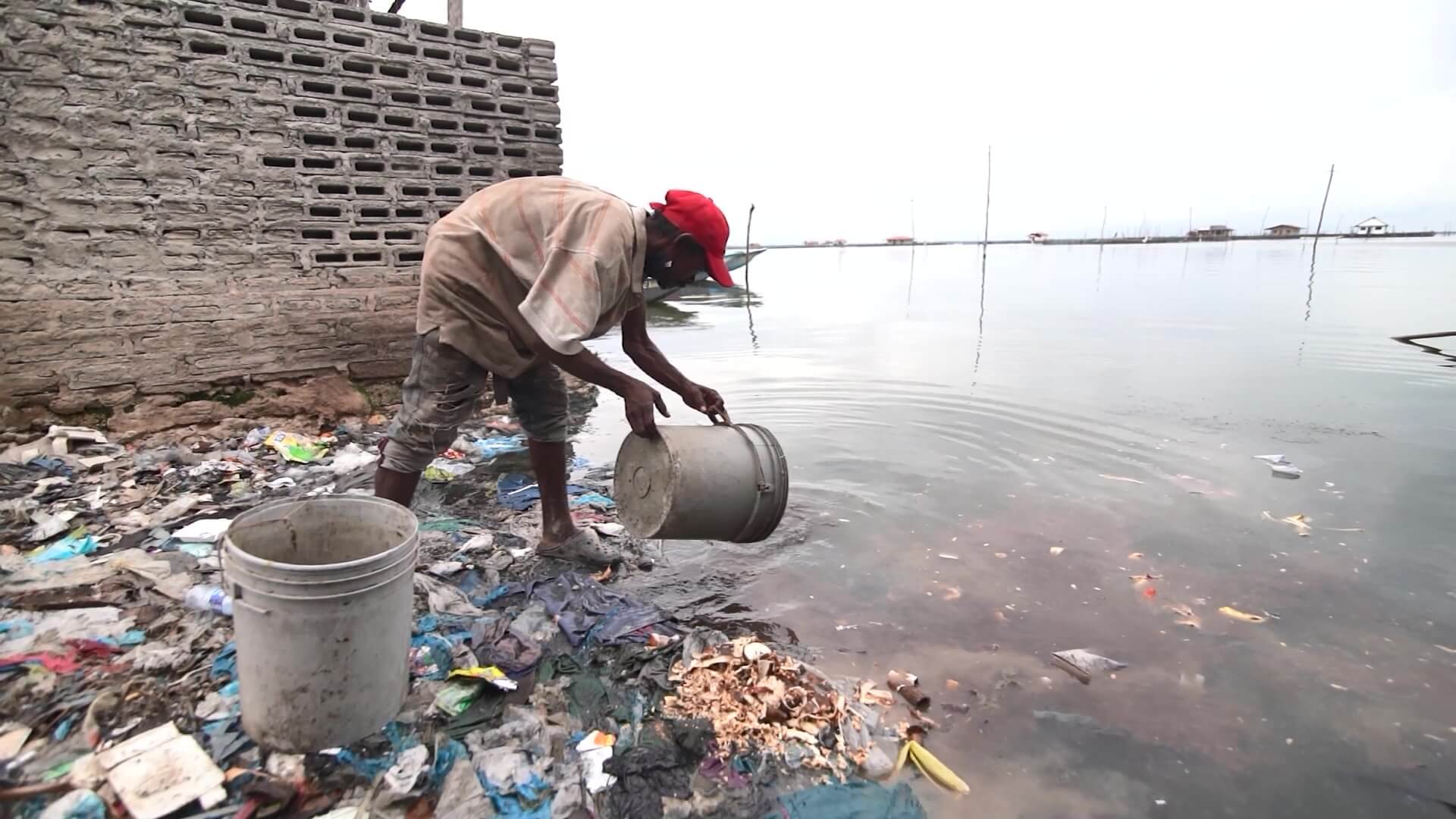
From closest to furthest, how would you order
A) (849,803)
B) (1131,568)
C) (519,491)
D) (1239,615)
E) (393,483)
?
(849,803), (393,483), (1239,615), (1131,568), (519,491)

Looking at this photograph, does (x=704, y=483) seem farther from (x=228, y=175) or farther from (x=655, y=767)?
(x=228, y=175)

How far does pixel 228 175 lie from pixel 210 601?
10.4ft

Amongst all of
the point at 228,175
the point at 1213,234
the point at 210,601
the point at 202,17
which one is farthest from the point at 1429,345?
the point at 1213,234

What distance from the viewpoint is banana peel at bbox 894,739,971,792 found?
2.14 m

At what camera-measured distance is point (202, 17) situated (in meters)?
4.35

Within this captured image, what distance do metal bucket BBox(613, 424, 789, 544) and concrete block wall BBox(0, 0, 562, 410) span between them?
10.7 ft

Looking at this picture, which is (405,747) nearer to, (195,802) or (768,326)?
(195,802)

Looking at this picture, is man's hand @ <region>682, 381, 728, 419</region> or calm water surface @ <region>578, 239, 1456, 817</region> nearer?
calm water surface @ <region>578, 239, 1456, 817</region>

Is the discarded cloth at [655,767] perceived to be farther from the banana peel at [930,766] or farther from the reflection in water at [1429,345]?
the reflection in water at [1429,345]

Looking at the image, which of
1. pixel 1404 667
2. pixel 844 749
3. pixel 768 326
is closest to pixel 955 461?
pixel 1404 667

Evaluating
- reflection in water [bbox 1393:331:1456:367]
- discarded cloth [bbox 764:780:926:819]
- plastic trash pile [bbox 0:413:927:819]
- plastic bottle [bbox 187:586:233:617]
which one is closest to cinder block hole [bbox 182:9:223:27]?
plastic trash pile [bbox 0:413:927:819]

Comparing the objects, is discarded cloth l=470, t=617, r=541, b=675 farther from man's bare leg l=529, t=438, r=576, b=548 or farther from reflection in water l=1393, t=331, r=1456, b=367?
reflection in water l=1393, t=331, r=1456, b=367

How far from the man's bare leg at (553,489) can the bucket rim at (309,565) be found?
42.2 inches

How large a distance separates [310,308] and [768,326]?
10217mm
